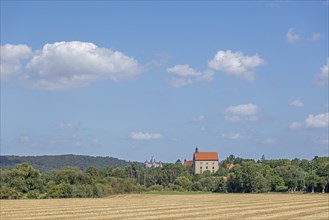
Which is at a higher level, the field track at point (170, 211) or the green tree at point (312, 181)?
the green tree at point (312, 181)

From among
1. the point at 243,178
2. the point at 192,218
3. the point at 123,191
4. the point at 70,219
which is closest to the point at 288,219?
the point at 192,218

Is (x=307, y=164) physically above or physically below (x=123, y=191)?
above

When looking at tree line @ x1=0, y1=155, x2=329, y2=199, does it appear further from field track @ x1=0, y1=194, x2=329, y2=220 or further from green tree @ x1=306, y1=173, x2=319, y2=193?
field track @ x1=0, y1=194, x2=329, y2=220

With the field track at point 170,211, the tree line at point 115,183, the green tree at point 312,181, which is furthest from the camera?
the green tree at point 312,181

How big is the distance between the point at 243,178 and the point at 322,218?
11083cm

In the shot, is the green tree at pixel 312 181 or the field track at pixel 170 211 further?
the green tree at pixel 312 181

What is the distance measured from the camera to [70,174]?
12594 cm

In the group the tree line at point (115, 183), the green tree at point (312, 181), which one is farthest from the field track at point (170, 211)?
the green tree at point (312, 181)

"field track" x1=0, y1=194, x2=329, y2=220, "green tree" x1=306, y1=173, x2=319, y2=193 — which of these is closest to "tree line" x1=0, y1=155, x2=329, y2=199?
"green tree" x1=306, y1=173, x2=319, y2=193

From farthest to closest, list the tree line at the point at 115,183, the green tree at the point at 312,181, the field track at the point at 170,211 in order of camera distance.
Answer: the green tree at the point at 312,181 → the tree line at the point at 115,183 → the field track at the point at 170,211

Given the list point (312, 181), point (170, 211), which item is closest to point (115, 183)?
point (312, 181)

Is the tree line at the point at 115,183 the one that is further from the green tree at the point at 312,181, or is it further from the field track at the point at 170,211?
the field track at the point at 170,211

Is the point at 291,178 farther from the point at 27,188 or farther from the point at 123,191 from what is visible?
the point at 27,188

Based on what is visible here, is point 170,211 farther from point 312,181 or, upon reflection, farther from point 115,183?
point 312,181
